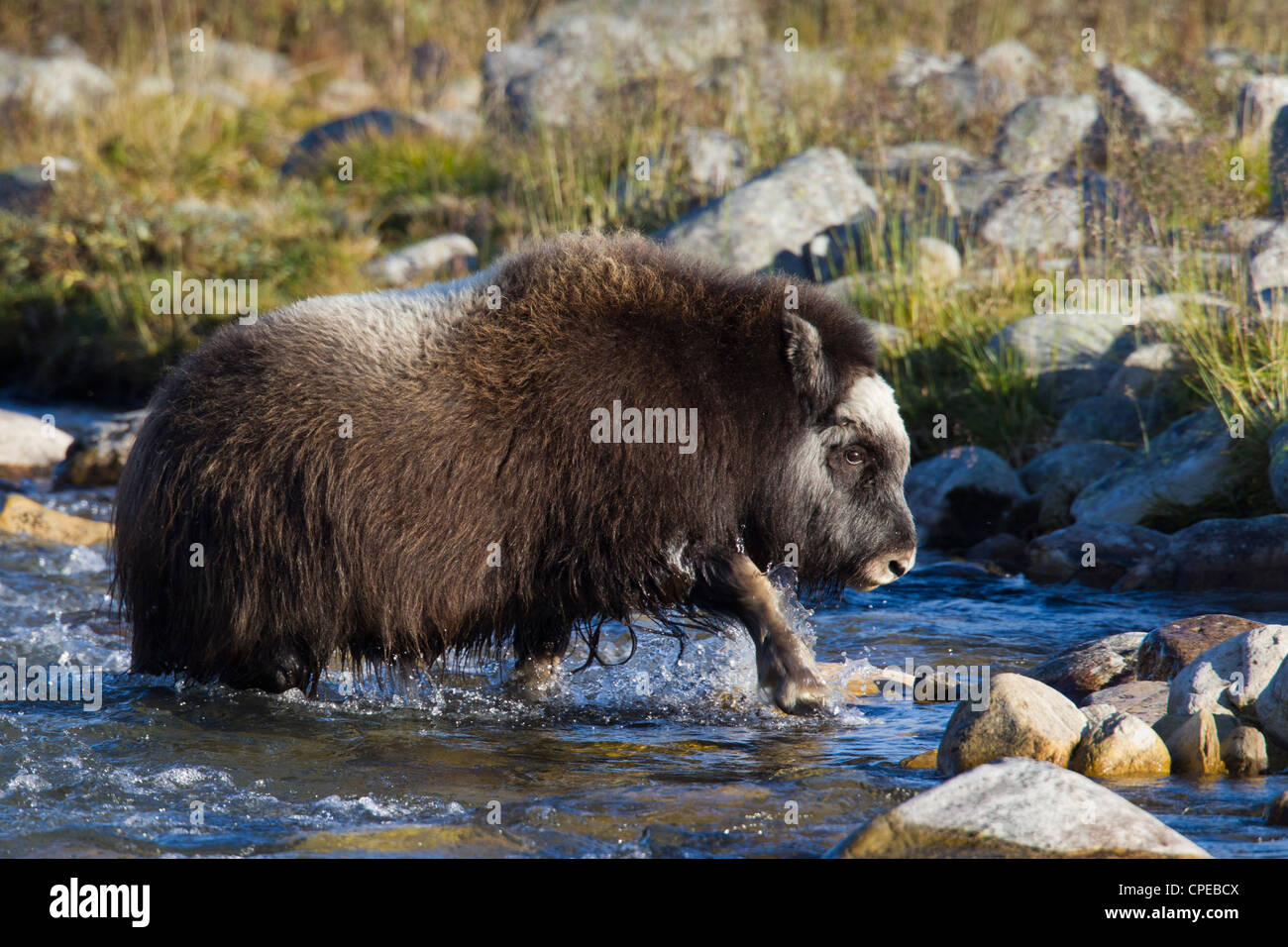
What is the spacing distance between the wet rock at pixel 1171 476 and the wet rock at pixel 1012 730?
3.74 metres

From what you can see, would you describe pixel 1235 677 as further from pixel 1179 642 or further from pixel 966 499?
pixel 966 499

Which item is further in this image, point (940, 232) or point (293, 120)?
point (293, 120)

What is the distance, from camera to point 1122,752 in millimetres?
5066

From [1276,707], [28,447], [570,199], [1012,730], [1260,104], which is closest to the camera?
[1012,730]

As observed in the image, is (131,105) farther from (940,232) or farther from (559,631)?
(559,631)

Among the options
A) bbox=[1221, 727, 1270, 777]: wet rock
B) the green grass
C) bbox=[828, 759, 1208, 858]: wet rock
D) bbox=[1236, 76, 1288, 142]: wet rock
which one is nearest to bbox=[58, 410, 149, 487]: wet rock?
the green grass

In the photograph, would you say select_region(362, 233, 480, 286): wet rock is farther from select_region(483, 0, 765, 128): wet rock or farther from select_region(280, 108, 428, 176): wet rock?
select_region(280, 108, 428, 176): wet rock

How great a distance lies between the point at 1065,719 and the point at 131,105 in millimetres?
14456

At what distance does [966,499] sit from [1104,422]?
44.8 inches

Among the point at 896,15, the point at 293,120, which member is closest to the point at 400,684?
the point at 293,120

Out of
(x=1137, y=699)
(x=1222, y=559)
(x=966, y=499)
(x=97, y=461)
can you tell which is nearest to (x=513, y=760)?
(x=1137, y=699)

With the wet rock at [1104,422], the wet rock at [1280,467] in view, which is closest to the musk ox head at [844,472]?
the wet rock at [1280,467]

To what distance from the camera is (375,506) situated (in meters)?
5.47

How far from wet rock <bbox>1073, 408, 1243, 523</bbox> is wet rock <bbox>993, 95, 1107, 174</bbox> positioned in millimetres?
5084
